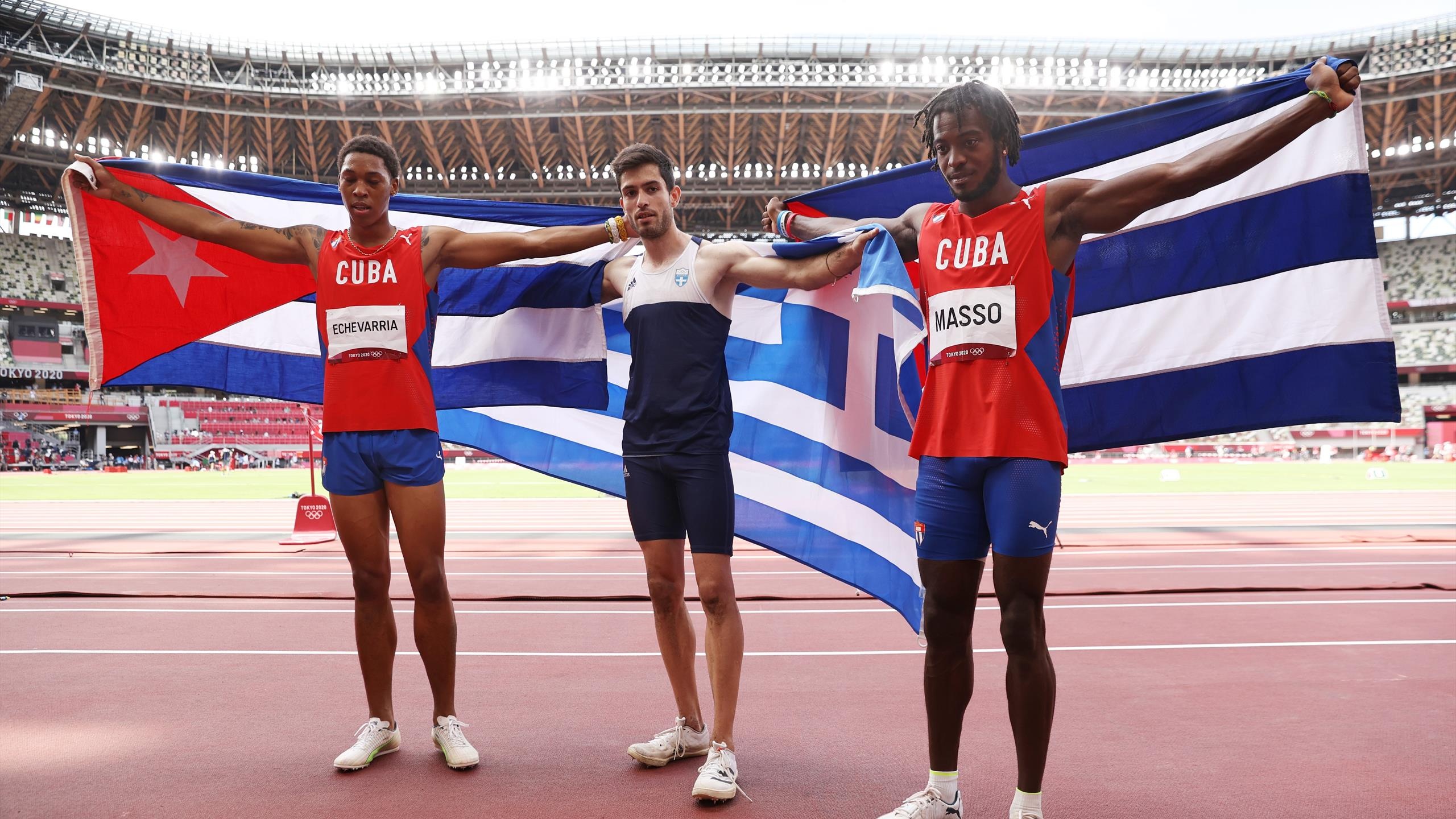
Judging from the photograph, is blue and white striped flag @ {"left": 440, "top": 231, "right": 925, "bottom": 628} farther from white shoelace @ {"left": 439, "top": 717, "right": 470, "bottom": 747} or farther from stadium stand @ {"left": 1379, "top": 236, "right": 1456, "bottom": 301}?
stadium stand @ {"left": 1379, "top": 236, "right": 1456, "bottom": 301}

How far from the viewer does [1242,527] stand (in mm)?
11023

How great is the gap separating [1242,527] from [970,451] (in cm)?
1033

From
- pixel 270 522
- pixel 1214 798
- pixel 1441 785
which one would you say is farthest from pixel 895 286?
pixel 270 522

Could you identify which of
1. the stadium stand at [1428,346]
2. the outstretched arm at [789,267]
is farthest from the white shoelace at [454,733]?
the stadium stand at [1428,346]

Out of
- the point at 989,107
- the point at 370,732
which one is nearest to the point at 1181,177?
the point at 989,107

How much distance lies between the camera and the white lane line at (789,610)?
586cm

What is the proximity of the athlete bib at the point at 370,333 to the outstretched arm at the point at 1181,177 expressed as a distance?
2145 millimetres

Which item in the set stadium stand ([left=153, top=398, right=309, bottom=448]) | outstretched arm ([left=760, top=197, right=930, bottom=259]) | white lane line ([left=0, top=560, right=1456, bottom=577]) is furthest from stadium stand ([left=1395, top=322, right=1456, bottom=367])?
stadium stand ([left=153, top=398, right=309, bottom=448])

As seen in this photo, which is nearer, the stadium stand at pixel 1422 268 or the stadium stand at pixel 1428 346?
the stadium stand at pixel 1428 346

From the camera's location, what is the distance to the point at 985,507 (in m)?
2.47

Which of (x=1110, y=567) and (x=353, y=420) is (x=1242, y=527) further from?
(x=353, y=420)

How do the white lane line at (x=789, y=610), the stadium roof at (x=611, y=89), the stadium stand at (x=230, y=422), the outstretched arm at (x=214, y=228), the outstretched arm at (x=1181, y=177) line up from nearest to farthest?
the outstretched arm at (x=1181, y=177) < the outstretched arm at (x=214, y=228) < the white lane line at (x=789, y=610) < the stadium roof at (x=611, y=89) < the stadium stand at (x=230, y=422)

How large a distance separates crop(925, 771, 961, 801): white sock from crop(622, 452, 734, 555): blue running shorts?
914mm

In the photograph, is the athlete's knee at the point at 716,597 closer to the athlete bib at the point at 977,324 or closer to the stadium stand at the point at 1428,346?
the athlete bib at the point at 977,324
